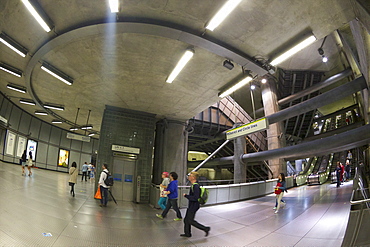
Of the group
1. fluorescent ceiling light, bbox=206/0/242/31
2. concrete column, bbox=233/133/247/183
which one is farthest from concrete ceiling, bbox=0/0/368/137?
concrete column, bbox=233/133/247/183

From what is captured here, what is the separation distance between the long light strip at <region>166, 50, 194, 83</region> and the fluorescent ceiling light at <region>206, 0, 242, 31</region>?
41.3 inches

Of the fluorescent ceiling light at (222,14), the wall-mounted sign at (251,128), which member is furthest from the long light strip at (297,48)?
the wall-mounted sign at (251,128)

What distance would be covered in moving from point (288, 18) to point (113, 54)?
5.02 metres

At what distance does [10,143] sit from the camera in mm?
17234

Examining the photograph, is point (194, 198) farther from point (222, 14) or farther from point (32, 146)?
point (32, 146)

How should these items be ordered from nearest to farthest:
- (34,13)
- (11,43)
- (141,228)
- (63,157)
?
1. (34,13)
2. (141,228)
3. (11,43)
4. (63,157)

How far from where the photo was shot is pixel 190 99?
9.40 m

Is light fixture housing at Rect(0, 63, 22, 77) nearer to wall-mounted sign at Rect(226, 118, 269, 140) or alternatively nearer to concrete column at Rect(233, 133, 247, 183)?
wall-mounted sign at Rect(226, 118, 269, 140)

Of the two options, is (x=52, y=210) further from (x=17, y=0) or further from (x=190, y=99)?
(x=190, y=99)

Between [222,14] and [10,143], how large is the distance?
20495 mm

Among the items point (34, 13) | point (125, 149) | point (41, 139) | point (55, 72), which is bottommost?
point (125, 149)

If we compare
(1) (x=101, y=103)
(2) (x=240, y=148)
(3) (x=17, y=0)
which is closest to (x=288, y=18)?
(3) (x=17, y=0)

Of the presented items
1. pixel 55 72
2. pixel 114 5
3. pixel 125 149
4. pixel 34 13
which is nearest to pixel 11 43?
pixel 55 72

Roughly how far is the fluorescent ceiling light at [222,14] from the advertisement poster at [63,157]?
24.1m
